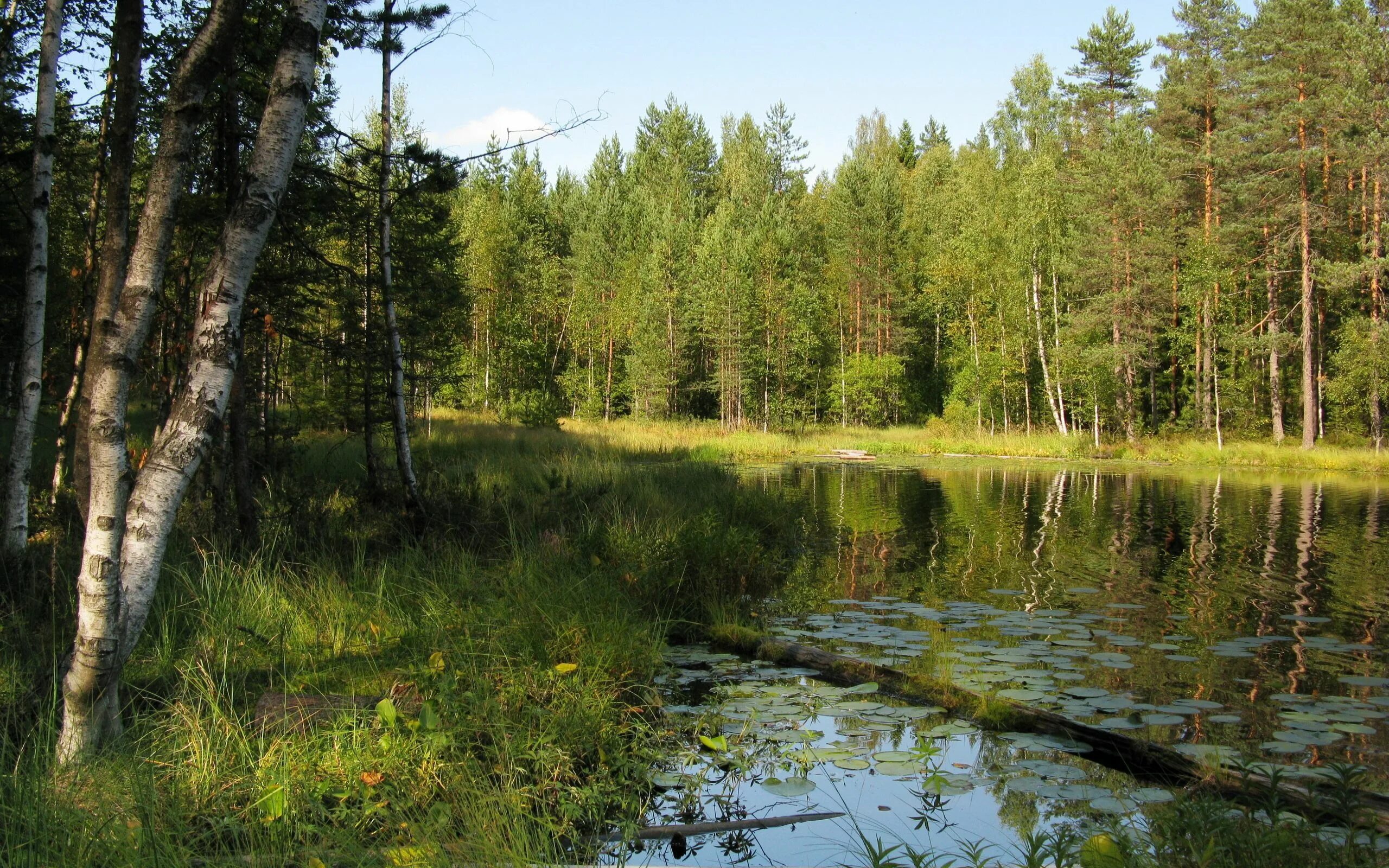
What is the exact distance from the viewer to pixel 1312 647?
686 centimetres

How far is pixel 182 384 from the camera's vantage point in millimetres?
3486

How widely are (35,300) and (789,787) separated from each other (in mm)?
6069

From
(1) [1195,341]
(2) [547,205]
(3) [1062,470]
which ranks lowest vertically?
(3) [1062,470]

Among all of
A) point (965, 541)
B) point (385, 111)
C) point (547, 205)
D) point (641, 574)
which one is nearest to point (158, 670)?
point (641, 574)

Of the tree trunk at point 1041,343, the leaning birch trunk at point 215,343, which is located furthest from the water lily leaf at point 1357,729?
the tree trunk at point 1041,343

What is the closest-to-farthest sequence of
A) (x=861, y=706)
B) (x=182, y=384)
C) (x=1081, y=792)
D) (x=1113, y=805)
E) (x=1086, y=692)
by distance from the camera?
1. (x=182, y=384)
2. (x=1113, y=805)
3. (x=1081, y=792)
4. (x=861, y=706)
5. (x=1086, y=692)

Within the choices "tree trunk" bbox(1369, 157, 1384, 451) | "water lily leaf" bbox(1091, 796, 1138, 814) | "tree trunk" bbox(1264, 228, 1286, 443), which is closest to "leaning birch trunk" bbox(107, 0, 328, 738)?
"water lily leaf" bbox(1091, 796, 1138, 814)

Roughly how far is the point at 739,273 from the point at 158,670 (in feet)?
Answer: 126

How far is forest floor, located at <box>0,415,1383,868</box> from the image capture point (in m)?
2.88

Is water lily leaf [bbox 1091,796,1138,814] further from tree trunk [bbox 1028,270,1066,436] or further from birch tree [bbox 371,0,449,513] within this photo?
tree trunk [bbox 1028,270,1066,436]

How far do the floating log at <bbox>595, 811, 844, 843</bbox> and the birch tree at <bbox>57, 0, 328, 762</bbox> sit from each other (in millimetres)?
1897

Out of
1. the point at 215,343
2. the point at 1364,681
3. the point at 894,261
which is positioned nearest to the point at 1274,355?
the point at 894,261

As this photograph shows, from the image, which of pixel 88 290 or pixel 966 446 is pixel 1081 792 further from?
pixel 966 446

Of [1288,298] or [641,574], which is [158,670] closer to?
[641,574]
